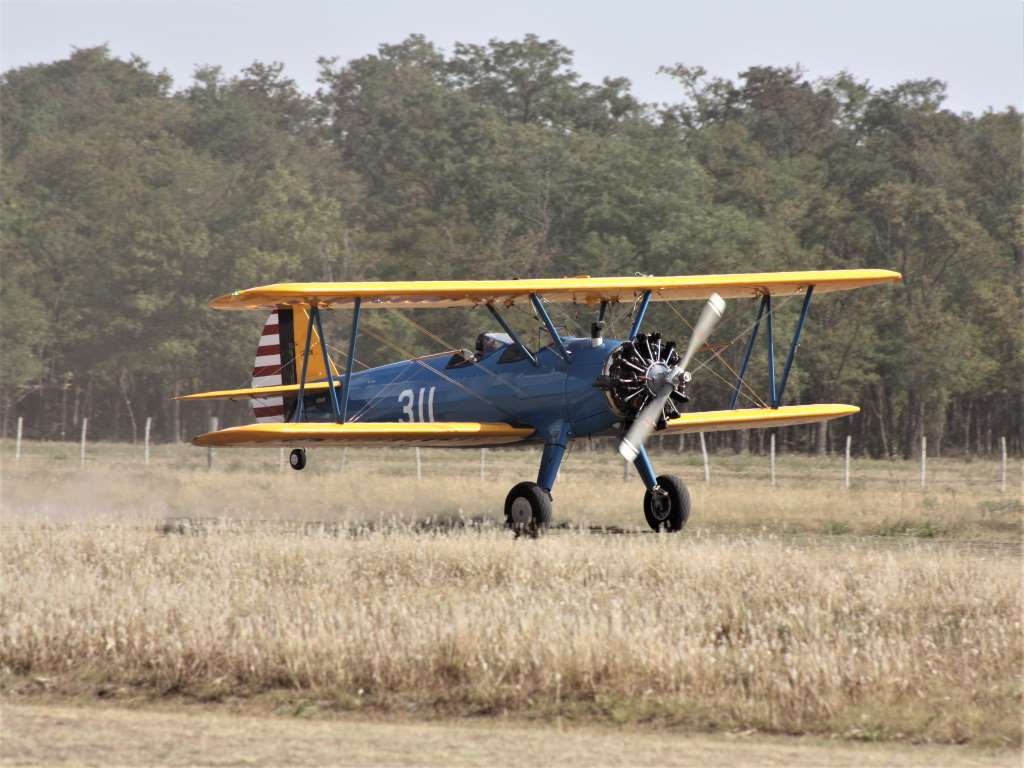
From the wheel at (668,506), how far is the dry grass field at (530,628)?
724 millimetres

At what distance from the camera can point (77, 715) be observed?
10141mm

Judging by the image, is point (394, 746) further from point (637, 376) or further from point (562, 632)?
point (637, 376)

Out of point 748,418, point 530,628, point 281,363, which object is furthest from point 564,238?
point 530,628

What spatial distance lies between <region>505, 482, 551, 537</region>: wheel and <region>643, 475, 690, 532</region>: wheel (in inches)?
56.3

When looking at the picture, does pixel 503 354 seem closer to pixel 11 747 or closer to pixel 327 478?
pixel 327 478

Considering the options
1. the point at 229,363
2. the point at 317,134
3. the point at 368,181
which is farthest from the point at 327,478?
the point at 317,134

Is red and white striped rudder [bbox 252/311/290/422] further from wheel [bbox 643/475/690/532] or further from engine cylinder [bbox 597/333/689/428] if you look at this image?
wheel [bbox 643/475/690/532]

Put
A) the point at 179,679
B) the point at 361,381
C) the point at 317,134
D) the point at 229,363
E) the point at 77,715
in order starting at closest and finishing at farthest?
the point at 77,715, the point at 179,679, the point at 361,381, the point at 229,363, the point at 317,134

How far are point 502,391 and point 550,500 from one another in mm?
2015

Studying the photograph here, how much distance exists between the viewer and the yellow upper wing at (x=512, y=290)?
17.8 m

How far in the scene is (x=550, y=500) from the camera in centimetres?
1820

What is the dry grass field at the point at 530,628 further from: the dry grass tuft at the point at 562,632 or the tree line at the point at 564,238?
the tree line at the point at 564,238

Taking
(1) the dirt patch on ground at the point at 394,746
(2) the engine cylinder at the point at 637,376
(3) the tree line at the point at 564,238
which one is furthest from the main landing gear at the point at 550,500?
(3) the tree line at the point at 564,238

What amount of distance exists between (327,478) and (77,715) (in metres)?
18.0
